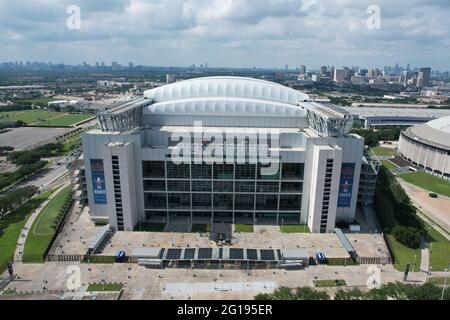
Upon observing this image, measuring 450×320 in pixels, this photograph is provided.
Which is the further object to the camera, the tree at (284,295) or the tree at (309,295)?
the tree at (284,295)

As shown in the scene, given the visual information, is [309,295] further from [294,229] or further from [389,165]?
[389,165]

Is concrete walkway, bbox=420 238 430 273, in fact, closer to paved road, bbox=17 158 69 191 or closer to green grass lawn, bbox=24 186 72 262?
green grass lawn, bbox=24 186 72 262

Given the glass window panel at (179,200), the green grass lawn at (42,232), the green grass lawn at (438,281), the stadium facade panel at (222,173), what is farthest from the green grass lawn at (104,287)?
the green grass lawn at (438,281)

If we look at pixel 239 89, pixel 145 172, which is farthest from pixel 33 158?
pixel 239 89

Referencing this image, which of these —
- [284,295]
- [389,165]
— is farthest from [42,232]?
[389,165]

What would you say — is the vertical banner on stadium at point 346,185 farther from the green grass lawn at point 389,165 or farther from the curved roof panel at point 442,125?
the curved roof panel at point 442,125

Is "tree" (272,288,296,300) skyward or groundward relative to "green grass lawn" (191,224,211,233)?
skyward

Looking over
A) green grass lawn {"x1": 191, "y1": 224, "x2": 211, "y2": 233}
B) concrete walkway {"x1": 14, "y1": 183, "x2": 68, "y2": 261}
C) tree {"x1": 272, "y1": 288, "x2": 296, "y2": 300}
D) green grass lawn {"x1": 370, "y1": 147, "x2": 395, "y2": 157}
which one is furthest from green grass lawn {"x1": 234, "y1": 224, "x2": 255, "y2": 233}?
green grass lawn {"x1": 370, "y1": 147, "x2": 395, "y2": 157}
